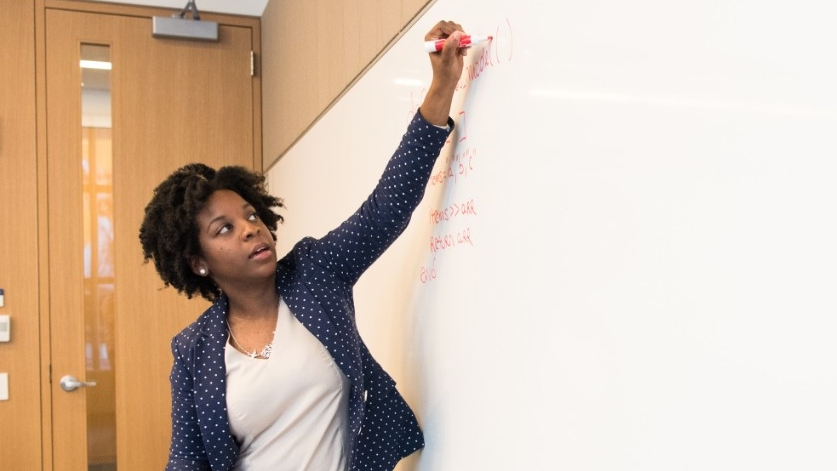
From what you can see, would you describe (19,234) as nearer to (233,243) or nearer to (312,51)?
(312,51)

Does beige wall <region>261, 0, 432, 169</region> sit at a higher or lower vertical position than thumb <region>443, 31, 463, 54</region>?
higher

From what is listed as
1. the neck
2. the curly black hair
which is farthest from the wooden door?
the neck

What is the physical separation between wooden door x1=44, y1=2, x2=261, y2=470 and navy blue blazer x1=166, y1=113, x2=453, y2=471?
1.77 meters

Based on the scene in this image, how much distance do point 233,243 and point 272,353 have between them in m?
0.20

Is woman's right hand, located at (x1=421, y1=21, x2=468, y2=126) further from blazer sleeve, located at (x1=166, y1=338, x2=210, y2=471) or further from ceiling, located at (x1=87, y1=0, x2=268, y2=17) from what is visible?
ceiling, located at (x1=87, y1=0, x2=268, y2=17)

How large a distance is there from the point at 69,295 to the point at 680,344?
9.08 ft

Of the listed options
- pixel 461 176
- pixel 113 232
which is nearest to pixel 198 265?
pixel 461 176

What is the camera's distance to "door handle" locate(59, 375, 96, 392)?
9.46ft

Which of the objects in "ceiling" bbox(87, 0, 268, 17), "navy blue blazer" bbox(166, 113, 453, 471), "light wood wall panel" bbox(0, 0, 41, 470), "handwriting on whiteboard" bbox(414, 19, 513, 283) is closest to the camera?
"handwriting on whiteboard" bbox(414, 19, 513, 283)

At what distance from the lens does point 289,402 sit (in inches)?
50.6

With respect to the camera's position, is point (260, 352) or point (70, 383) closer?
point (260, 352)

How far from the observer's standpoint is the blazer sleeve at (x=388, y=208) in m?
1.13

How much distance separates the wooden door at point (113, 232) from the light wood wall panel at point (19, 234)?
0.21 ft

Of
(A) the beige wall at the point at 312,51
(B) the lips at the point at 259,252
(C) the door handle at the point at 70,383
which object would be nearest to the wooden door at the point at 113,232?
(C) the door handle at the point at 70,383
